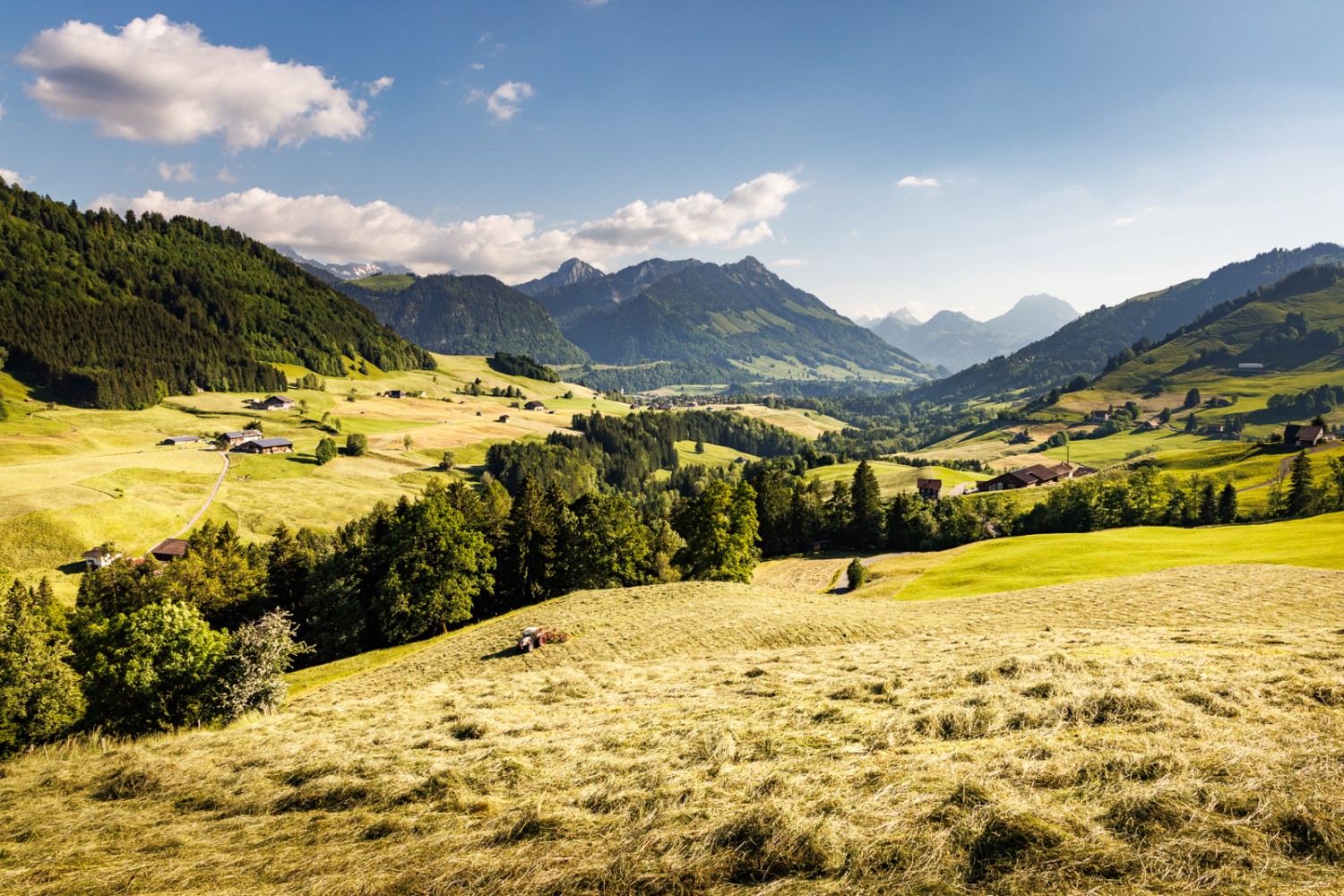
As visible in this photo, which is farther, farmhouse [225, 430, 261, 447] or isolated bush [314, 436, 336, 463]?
farmhouse [225, 430, 261, 447]

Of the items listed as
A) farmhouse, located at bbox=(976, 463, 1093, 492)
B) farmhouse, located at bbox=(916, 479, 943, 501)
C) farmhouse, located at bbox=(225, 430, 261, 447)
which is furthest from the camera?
farmhouse, located at bbox=(976, 463, 1093, 492)

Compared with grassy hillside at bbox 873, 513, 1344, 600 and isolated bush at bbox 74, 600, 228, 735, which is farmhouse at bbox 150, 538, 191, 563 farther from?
grassy hillside at bbox 873, 513, 1344, 600

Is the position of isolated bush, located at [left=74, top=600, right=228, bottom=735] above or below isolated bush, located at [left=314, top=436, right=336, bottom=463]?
below

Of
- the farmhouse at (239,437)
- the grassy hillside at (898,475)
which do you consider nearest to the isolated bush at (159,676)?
the farmhouse at (239,437)

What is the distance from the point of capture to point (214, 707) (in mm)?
30406

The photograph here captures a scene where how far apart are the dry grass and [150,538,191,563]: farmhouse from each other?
3195 inches

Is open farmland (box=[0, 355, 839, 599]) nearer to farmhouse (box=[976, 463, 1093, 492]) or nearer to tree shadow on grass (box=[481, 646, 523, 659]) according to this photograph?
tree shadow on grass (box=[481, 646, 523, 659])

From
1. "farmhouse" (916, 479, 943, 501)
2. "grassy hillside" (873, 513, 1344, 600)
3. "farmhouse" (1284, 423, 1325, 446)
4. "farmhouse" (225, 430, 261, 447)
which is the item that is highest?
"farmhouse" (225, 430, 261, 447)

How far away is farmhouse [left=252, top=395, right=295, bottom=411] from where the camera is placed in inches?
7239

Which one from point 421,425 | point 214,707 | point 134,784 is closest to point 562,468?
point 421,425

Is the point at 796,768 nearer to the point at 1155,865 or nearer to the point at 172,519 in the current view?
the point at 1155,865

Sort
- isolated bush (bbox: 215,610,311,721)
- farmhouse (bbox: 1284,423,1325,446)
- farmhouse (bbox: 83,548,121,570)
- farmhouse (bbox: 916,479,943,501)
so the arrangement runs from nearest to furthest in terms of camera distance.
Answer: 1. isolated bush (bbox: 215,610,311,721)
2. farmhouse (bbox: 83,548,121,570)
3. farmhouse (bbox: 1284,423,1325,446)
4. farmhouse (bbox: 916,479,943,501)

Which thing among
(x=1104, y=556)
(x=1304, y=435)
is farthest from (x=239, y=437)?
(x=1304, y=435)

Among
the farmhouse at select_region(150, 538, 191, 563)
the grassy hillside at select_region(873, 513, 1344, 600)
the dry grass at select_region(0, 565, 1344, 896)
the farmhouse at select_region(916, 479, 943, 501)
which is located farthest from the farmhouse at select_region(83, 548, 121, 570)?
the farmhouse at select_region(916, 479, 943, 501)
